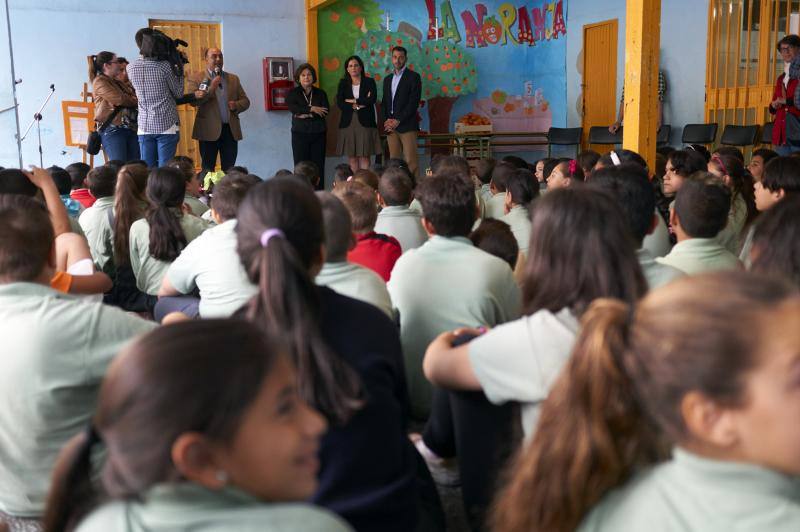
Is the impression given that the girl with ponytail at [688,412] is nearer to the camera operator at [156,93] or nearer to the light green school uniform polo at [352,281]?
the light green school uniform polo at [352,281]

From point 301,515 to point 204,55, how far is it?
359 inches

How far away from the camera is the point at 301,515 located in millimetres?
863

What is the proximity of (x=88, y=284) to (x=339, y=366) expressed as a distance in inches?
58.9

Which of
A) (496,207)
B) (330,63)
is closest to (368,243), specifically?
(496,207)

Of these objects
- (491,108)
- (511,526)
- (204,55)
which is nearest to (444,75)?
(491,108)

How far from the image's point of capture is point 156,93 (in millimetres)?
6375

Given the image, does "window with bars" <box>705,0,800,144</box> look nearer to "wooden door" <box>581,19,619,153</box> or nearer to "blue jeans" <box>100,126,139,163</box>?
"wooden door" <box>581,19,619,153</box>

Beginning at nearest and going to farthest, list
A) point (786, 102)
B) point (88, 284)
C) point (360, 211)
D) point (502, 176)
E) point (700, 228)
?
point (88, 284) → point (700, 228) → point (360, 211) → point (502, 176) → point (786, 102)

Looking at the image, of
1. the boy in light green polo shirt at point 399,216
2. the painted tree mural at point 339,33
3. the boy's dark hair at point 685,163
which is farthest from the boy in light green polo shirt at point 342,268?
the painted tree mural at point 339,33

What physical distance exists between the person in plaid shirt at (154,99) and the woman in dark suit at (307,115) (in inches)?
85.6

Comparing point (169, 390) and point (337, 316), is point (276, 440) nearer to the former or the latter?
point (169, 390)

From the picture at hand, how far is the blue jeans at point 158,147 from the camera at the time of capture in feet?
21.2

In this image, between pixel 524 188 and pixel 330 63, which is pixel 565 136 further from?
pixel 524 188

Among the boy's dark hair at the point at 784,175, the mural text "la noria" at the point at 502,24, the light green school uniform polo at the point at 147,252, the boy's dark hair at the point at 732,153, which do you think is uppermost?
the mural text "la noria" at the point at 502,24
